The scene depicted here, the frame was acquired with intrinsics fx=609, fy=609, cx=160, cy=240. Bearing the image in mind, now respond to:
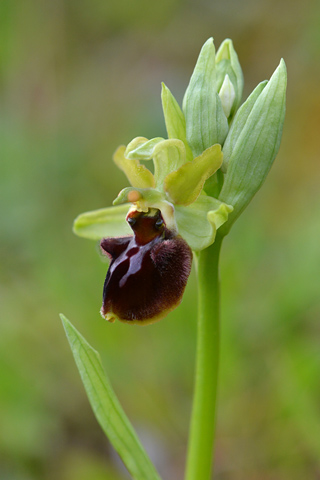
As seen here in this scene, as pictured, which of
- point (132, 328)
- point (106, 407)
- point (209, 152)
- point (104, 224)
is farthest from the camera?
point (132, 328)

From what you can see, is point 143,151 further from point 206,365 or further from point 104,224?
point 206,365

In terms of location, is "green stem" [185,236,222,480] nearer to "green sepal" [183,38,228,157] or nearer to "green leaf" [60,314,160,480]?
"green leaf" [60,314,160,480]

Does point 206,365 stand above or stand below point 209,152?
below

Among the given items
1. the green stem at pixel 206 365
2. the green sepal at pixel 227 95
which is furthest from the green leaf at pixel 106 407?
the green sepal at pixel 227 95

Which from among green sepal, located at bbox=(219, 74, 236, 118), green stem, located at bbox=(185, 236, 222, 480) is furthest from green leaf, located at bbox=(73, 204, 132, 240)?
green sepal, located at bbox=(219, 74, 236, 118)

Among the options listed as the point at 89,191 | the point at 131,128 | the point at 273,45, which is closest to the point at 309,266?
the point at 89,191

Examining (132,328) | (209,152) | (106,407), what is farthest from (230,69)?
(132,328)
